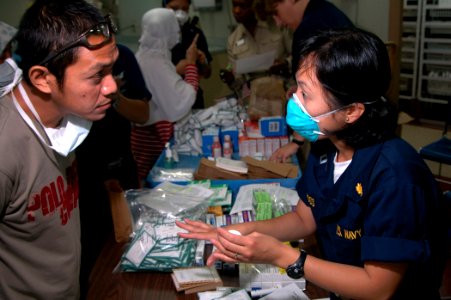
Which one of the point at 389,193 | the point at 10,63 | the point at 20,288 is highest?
the point at 10,63

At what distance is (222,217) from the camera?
173 cm

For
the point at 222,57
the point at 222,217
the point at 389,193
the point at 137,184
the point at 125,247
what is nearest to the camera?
the point at 389,193

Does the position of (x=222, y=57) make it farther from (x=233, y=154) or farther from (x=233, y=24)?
(x=233, y=154)

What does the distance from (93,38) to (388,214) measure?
2.88 feet

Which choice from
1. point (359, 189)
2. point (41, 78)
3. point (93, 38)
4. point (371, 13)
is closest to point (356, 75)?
point (359, 189)

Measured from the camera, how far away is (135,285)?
1390mm

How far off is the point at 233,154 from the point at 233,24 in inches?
121

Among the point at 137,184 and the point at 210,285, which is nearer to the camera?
the point at 210,285

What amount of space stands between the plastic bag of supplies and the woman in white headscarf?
96 cm

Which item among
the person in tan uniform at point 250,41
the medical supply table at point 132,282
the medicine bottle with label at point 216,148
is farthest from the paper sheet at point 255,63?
the medical supply table at point 132,282

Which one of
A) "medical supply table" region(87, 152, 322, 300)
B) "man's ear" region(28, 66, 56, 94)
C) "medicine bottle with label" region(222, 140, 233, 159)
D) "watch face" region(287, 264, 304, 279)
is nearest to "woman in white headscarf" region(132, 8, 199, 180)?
"medicine bottle with label" region(222, 140, 233, 159)

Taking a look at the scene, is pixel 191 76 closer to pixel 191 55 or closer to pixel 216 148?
pixel 191 55

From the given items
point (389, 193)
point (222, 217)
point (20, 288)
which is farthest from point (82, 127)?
point (389, 193)

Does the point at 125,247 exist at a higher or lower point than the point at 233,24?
lower
